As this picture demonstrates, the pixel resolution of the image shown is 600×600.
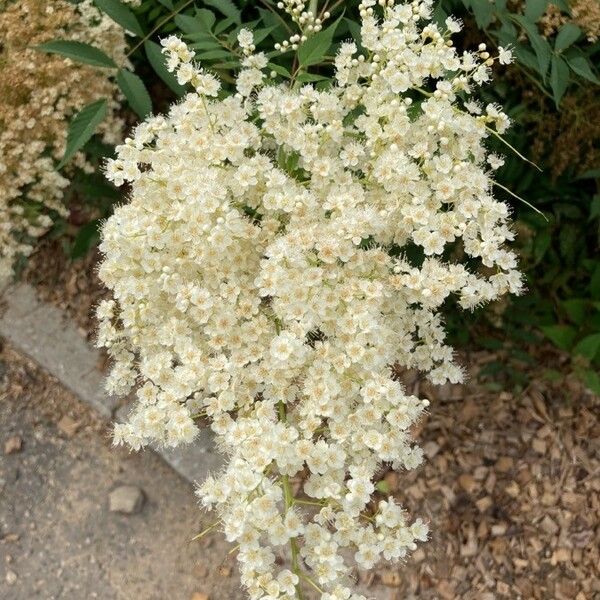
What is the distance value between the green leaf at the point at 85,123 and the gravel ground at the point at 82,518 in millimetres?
1429

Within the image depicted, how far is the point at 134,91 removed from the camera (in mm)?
1934

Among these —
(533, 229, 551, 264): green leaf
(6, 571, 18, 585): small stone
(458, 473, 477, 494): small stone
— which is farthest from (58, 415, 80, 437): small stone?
(533, 229, 551, 264): green leaf

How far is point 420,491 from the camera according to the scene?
2.82 m

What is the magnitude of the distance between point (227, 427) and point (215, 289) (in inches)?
10.9

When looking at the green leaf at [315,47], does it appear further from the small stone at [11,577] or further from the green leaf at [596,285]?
the small stone at [11,577]

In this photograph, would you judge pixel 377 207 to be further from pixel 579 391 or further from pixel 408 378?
pixel 579 391

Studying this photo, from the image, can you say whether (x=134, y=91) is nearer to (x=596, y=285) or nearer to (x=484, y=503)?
(x=596, y=285)

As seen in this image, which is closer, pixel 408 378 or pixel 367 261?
pixel 367 261

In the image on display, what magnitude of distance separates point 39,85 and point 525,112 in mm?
1417

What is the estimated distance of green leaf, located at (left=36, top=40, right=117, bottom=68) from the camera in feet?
5.95

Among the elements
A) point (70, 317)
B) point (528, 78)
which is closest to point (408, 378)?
point (528, 78)

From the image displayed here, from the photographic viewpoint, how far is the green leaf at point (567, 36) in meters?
1.89

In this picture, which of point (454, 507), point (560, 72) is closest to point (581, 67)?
point (560, 72)

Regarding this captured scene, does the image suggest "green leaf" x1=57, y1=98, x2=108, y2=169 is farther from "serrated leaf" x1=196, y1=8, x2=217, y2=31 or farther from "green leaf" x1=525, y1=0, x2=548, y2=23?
"green leaf" x1=525, y1=0, x2=548, y2=23
